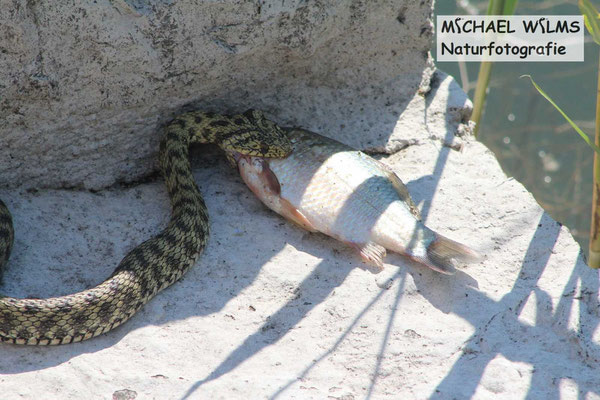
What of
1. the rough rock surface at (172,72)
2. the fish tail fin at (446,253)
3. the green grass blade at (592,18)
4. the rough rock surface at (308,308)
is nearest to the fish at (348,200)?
the fish tail fin at (446,253)

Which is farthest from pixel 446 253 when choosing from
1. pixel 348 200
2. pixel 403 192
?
pixel 348 200

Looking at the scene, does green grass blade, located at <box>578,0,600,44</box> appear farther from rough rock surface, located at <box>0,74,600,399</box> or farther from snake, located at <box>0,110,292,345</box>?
snake, located at <box>0,110,292,345</box>

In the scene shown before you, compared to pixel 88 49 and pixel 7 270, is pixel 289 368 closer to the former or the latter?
pixel 7 270

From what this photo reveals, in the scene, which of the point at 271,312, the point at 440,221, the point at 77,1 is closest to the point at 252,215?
the point at 271,312

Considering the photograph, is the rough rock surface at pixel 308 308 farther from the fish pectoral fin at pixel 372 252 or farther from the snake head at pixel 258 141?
the snake head at pixel 258 141

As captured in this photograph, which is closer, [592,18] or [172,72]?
[592,18]

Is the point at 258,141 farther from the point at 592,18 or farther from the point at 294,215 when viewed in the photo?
the point at 592,18
